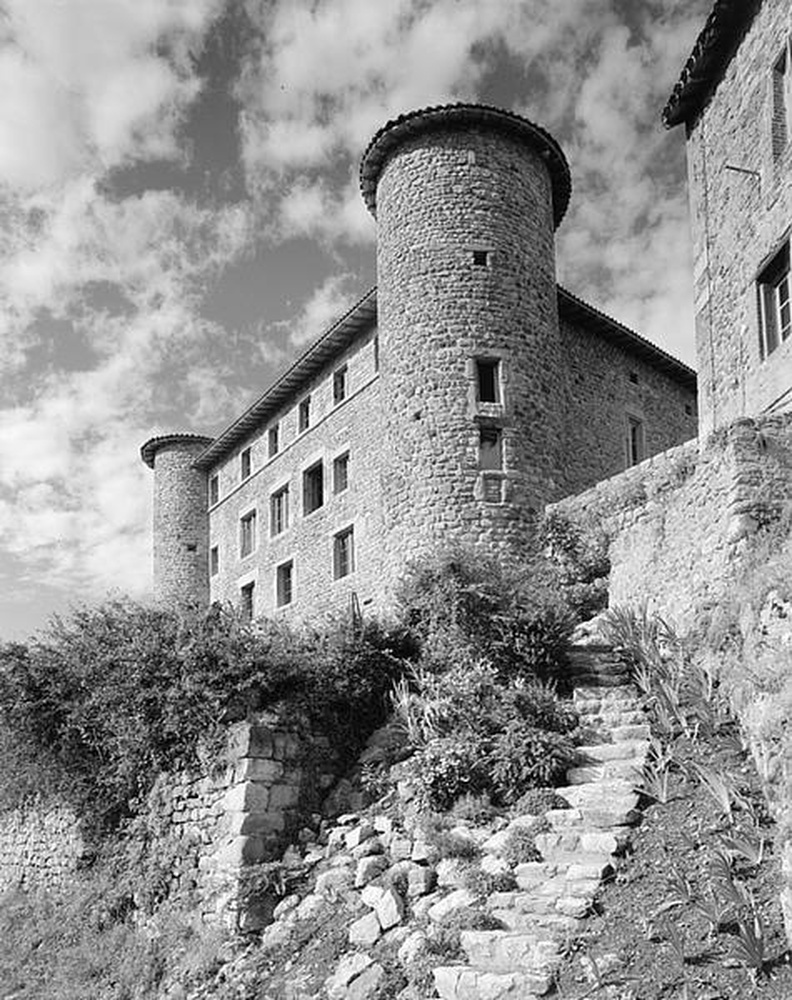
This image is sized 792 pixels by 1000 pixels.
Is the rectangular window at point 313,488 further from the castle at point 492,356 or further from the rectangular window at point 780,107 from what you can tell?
the rectangular window at point 780,107

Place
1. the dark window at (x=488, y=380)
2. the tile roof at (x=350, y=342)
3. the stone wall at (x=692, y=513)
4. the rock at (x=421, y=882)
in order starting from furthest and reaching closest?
1. the tile roof at (x=350, y=342)
2. the dark window at (x=488, y=380)
3. the stone wall at (x=692, y=513)
4. the rock at (x=421, y=882)

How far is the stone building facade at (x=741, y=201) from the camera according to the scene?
48.9 feet

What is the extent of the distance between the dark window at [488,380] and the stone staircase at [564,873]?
410 inches

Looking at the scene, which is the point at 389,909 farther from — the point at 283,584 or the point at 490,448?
the point at 283,584

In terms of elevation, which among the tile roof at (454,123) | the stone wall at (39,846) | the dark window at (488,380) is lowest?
the stone wall at (39,846)

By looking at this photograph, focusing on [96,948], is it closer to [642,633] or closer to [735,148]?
[642,633]

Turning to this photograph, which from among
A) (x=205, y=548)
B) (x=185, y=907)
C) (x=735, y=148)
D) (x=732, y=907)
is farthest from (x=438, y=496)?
(x=205, y=548)

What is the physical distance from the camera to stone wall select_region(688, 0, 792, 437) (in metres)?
14.9

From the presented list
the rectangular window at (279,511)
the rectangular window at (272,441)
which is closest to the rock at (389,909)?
the rectangular window at (279,511)

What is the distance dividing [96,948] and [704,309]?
12385 millimetres

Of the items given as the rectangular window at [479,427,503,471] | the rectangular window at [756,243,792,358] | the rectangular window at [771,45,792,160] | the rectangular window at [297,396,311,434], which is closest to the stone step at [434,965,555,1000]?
the rectangular window at [756,243,792,358]

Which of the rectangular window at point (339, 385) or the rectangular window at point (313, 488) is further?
the rectangular window at point (313, 488)

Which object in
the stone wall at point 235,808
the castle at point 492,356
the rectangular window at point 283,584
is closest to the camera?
the stone wall at point 235,808

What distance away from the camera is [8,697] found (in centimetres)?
1431
